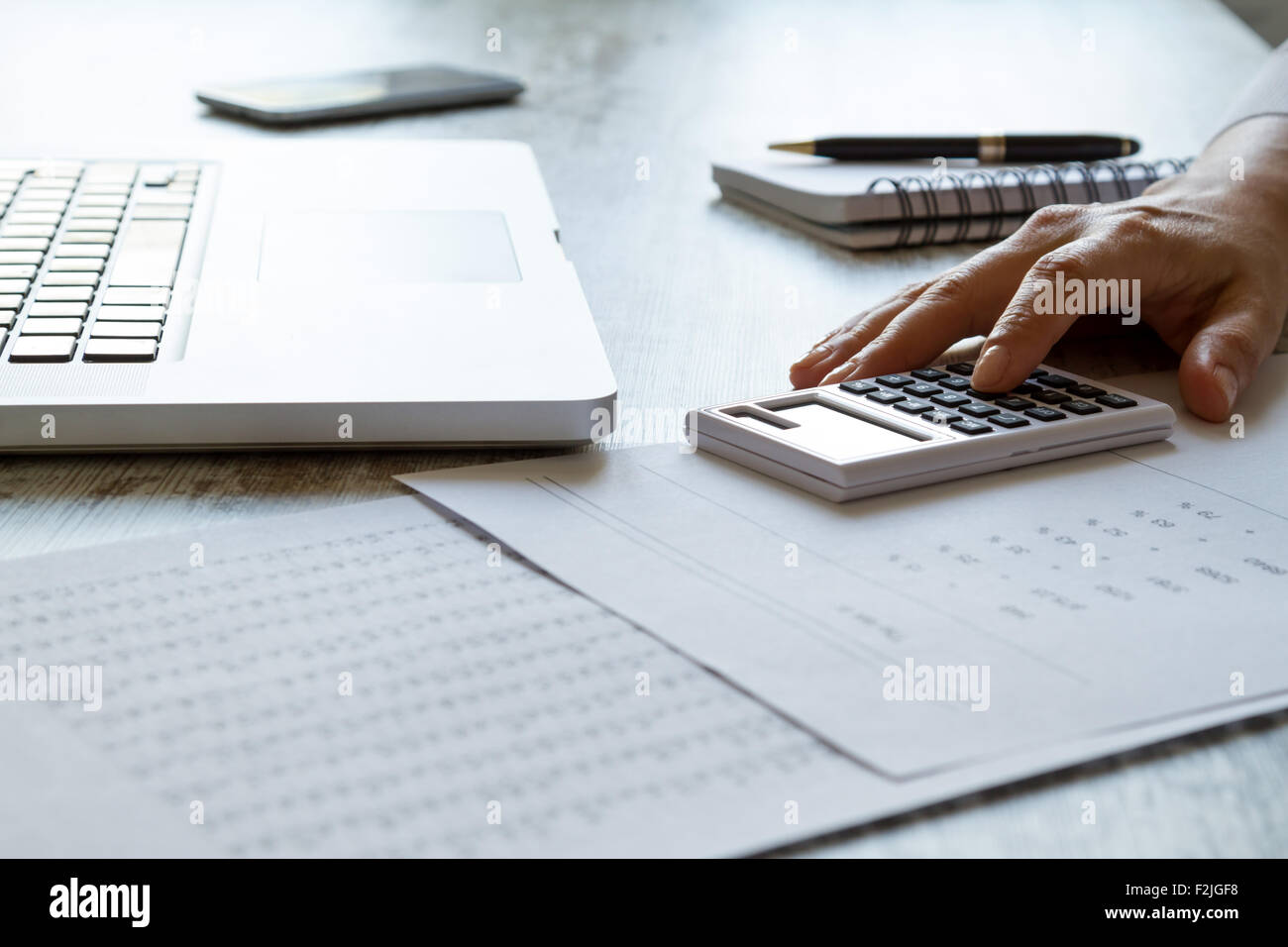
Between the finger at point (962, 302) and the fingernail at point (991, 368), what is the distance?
0.07m

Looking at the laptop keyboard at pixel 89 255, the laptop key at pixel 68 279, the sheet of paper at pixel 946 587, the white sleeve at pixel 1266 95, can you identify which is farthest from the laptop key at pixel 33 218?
the white sleeve at pixel 1266 95

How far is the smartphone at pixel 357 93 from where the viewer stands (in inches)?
50.3

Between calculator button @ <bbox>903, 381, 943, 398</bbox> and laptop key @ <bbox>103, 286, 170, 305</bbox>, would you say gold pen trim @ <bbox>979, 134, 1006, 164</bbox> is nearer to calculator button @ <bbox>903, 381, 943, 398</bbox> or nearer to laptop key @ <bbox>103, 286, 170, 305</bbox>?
calculator button @ <bbox>903, 381, 943, 398</bbox>

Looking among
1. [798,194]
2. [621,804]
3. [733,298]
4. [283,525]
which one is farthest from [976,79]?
[621,804]

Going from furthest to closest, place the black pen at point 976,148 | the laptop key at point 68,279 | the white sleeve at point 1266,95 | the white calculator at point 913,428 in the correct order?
the black pen at point 976,148
the white sleeve at point 1266,95
the laptop key at point 68,279
the white calculator at point 913,428

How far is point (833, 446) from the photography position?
0.54m

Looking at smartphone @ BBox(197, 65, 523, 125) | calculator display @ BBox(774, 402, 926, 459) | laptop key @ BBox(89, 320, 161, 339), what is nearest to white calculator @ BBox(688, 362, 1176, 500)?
calculator display @ BBox(774, 402, 926, 459)

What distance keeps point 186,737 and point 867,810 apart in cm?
18

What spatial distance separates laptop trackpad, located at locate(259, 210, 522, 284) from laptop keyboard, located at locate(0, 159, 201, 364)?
58mm

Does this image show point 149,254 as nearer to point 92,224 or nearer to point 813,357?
point 92,224

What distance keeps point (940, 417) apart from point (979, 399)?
41mm

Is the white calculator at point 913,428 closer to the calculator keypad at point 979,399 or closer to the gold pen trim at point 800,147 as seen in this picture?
the calculator keypad at point 979,399
